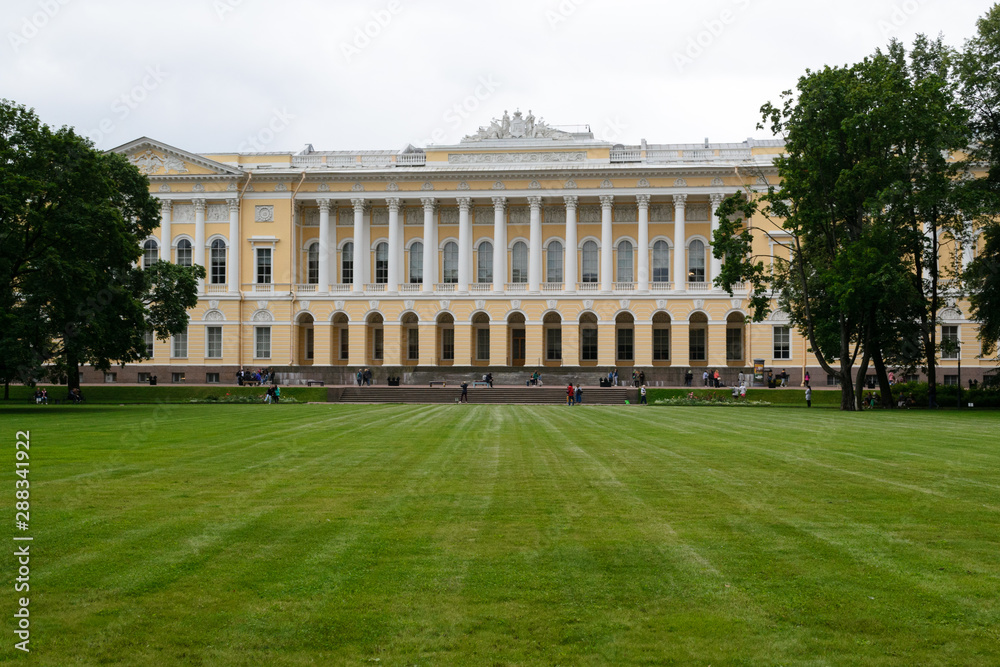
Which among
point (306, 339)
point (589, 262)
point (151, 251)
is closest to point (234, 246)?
point (151, 251)

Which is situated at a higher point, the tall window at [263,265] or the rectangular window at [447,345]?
the tall window at [263,265]

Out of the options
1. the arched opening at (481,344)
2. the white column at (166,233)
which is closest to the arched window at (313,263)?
the white column at (166,233)

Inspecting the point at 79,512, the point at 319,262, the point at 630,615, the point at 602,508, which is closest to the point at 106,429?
the point at 79,512

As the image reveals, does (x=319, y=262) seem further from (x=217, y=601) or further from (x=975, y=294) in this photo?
(x=217, y=601)

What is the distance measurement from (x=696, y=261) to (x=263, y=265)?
35.0 metres

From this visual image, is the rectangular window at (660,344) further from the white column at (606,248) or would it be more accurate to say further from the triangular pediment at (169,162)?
the triangular pediment at (169,162)

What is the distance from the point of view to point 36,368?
3259cm

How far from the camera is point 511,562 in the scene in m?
7.69

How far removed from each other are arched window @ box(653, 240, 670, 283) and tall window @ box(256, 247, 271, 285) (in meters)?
31.2

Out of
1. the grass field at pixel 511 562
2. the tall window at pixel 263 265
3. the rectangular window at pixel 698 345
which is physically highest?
the tall window at pixel 263 265

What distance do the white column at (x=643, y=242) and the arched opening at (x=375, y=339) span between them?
2104 centimetres

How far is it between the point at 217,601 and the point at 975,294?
41.7 metres

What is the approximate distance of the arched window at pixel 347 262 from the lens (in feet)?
239

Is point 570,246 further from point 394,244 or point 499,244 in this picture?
point 394,244
